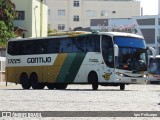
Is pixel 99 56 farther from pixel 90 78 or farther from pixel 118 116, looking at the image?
pixel 118 116

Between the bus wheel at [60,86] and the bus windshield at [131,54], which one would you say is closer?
the bus windshield at [131,54]

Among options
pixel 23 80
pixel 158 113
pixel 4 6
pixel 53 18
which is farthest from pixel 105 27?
pixel 158 113

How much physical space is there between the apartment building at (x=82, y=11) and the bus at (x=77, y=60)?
307ft

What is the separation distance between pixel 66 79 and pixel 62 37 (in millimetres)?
2527

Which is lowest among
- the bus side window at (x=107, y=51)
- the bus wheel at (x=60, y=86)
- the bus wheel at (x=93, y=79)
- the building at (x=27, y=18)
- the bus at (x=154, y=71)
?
the bus at (x=154, y=71)

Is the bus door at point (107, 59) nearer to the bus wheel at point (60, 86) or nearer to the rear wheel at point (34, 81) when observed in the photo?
the bus wheel at point (60, 86)

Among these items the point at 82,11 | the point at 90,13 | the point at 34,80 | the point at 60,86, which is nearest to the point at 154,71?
the point at 60,86

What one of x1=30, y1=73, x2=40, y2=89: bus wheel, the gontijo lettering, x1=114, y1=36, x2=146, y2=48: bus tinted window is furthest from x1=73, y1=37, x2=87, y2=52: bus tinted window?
x1=30, y1=73, x2=40, y2=89: bus wheel

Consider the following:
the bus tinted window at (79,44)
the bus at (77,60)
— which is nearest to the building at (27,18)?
the bus at (77,60)

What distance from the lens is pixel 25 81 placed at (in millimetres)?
37031

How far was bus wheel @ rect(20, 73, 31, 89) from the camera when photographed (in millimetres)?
36656

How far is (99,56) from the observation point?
107 feet

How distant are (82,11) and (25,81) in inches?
3826

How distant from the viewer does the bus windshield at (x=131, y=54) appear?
1275 inches
